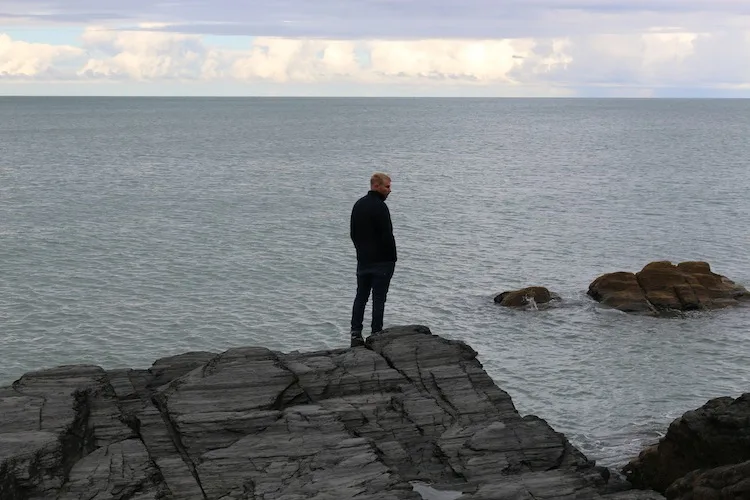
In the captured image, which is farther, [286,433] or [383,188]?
[383,188]

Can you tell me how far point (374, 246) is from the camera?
1587 centimetres

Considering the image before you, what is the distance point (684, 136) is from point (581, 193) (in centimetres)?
9416

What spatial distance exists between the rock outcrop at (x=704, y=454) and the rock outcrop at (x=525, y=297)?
16139 millimetres

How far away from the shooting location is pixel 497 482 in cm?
1109

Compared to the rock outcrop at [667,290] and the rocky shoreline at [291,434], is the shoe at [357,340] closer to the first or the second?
the rocky shoreline at [291,434]

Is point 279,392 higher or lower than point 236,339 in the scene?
higher

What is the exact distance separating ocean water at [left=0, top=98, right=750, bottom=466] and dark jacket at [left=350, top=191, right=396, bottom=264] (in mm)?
6215

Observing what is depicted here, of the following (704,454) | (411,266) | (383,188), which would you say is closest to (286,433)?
(383,188)

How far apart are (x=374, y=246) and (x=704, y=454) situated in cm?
624

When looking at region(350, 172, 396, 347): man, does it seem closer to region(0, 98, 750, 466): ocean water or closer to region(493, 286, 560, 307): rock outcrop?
region(0, 98, 750, 466): ocean water

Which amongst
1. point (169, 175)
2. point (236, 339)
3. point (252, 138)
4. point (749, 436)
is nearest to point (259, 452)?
point (749, 436)

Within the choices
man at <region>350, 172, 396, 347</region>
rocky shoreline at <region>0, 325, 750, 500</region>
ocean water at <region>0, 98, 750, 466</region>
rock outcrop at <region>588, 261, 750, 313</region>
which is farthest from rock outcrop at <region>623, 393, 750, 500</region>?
rock outcrop at <region>588, 261, 750, 313</region>

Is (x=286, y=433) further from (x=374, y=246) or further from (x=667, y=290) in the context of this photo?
(x=667, y=290)

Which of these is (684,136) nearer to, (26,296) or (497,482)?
(26,296)
